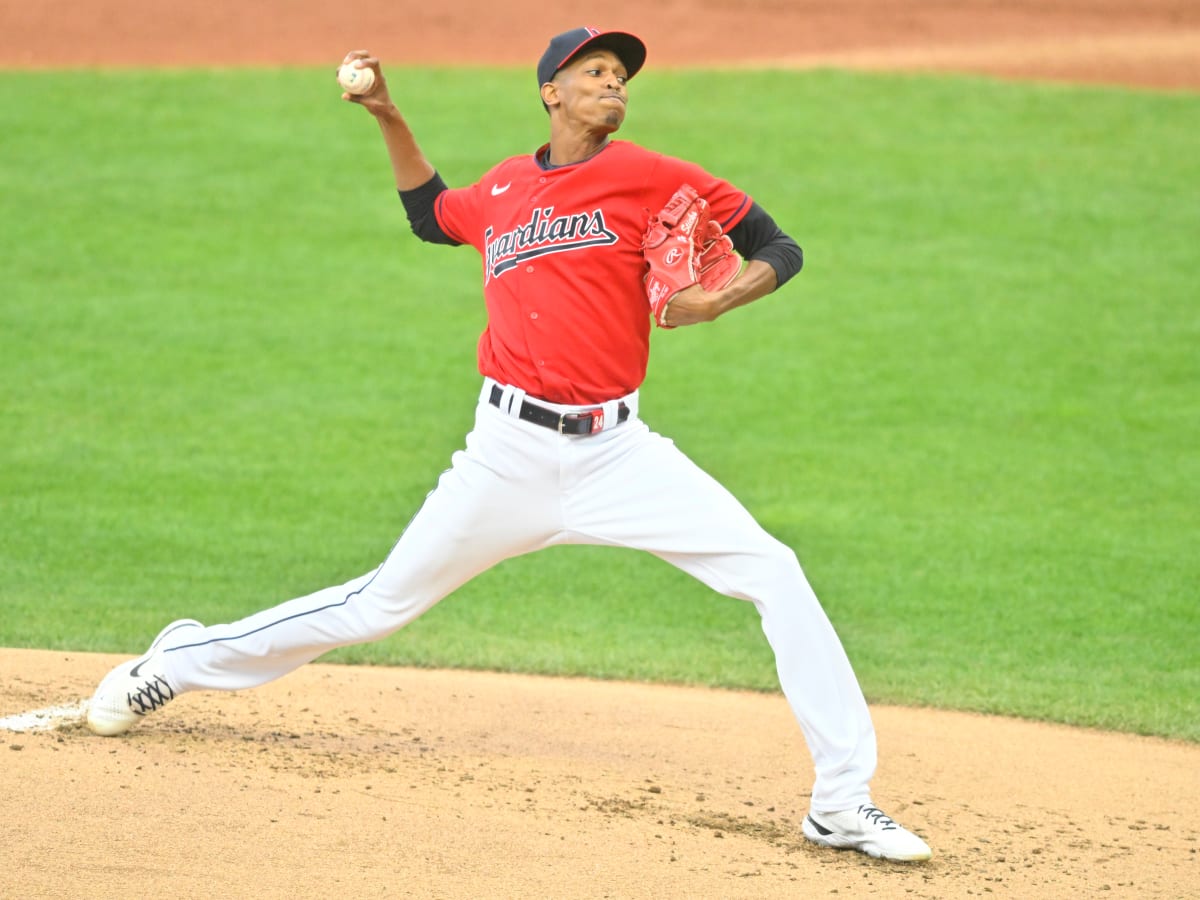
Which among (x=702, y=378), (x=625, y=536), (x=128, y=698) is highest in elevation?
(x=702, y=378)

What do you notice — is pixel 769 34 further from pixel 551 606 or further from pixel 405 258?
pixel 551 606

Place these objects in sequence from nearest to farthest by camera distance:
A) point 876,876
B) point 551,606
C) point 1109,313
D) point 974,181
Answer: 1. point 876,876
2. point 551,606
3. point 1109,313
4. point 974,181

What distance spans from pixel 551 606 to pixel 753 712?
173 cm

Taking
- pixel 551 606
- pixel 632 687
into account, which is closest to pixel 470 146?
pixel 551 606

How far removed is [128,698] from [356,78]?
2004 mm

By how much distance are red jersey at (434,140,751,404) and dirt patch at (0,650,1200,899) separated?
1.25m

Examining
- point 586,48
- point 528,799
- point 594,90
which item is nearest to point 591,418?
point 594,90

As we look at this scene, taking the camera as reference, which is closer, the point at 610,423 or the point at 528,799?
the point at 610,423

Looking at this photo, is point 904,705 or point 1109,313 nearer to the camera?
point 904,705

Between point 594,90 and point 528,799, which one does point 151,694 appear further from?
point 594,90

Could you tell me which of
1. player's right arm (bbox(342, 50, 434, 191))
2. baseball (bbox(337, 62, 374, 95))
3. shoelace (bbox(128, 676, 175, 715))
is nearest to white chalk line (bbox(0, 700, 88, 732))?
shoelace (bbox(128, 676, 175, 715))

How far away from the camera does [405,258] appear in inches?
534

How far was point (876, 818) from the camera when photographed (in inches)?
169

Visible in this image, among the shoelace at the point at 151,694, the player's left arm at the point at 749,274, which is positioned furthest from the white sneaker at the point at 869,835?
the shoelace at the point at 151,694
